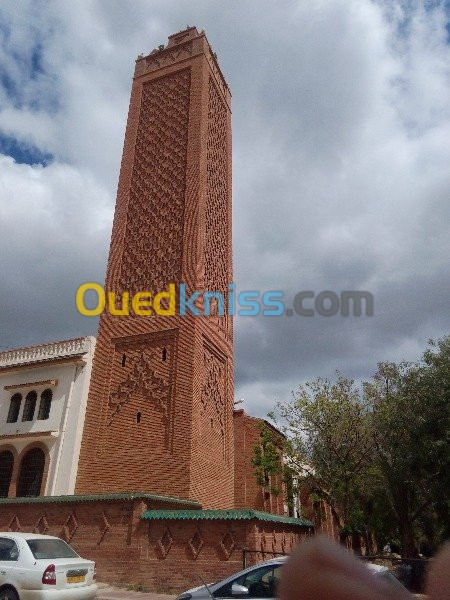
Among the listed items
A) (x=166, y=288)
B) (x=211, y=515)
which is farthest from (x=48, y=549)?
(x=166, y=288)

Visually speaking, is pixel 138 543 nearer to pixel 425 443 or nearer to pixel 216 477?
pixel 216 477

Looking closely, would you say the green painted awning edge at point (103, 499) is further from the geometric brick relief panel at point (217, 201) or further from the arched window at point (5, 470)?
the geometric brick relief panel at point (217, 201)

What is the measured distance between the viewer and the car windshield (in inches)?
313

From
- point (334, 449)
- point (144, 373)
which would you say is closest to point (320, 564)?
point (144, 373)

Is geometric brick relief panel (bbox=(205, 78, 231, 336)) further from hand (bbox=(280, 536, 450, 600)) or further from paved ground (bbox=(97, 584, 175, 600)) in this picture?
hand (bbox=(280, 536, 450, 600))

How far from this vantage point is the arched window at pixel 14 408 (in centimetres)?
2023

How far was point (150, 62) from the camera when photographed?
25078 millimetres

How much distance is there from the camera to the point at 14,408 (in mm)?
20516


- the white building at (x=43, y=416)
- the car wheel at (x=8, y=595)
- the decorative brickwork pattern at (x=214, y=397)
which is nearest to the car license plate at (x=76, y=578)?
the car wheel at (x=8, y=595)

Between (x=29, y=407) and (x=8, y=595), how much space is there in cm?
1363

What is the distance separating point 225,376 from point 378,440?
685 centimetres

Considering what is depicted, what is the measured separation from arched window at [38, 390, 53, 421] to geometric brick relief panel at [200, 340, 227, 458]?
6727 millimetres

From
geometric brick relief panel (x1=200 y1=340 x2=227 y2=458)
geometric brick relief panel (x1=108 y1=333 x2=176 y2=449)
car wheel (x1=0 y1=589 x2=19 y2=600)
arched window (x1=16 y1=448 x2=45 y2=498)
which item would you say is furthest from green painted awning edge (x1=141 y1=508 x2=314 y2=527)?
arched window (x1=16 y1=448 x2=45 y2=498)

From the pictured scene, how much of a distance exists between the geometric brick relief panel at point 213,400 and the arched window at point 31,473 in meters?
6.68
